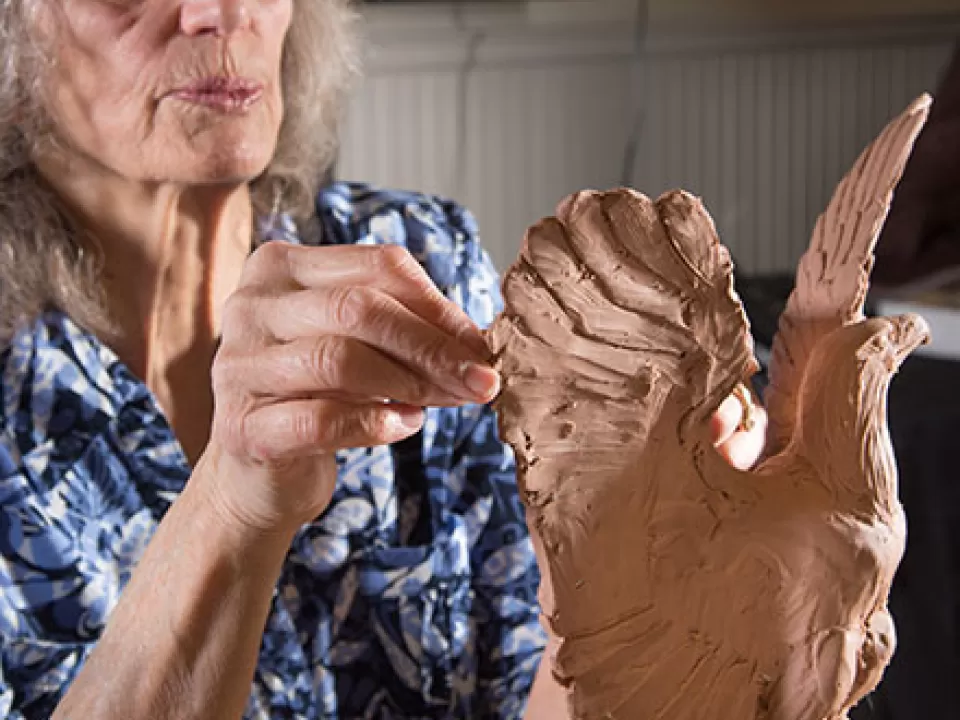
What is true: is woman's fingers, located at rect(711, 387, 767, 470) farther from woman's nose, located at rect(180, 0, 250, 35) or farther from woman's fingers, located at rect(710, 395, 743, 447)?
woman's nose, located at rect(180, 0, 250, 35)

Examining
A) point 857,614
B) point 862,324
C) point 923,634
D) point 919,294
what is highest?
point 862,324

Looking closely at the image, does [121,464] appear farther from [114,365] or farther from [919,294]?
[919,294]

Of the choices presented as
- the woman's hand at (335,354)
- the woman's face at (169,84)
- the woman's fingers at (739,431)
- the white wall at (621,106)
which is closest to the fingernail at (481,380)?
the woman's hand at (335,354)

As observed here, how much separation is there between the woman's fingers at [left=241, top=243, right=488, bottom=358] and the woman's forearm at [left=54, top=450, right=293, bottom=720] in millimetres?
154

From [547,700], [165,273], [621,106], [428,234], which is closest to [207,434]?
[165,273]

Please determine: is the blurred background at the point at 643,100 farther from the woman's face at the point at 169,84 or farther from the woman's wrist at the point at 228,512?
the woman's wrist at the point at 228,512

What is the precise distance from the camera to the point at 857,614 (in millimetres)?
545

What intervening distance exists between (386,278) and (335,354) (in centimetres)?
4

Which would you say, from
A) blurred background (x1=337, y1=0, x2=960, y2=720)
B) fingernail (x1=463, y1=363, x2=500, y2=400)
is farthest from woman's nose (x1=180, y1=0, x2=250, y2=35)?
blurred background (x1=337, y1=0, x2=960, y2=720)

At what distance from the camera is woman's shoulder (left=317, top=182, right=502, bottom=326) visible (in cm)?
94

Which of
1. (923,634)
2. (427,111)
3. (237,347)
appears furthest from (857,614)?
(427,111)

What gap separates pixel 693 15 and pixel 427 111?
0.49m

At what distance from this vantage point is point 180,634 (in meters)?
0.69

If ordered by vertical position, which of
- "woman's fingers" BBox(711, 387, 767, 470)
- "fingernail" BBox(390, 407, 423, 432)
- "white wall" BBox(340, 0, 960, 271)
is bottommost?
"white wall" BBox(340, 0, 960, 271)
